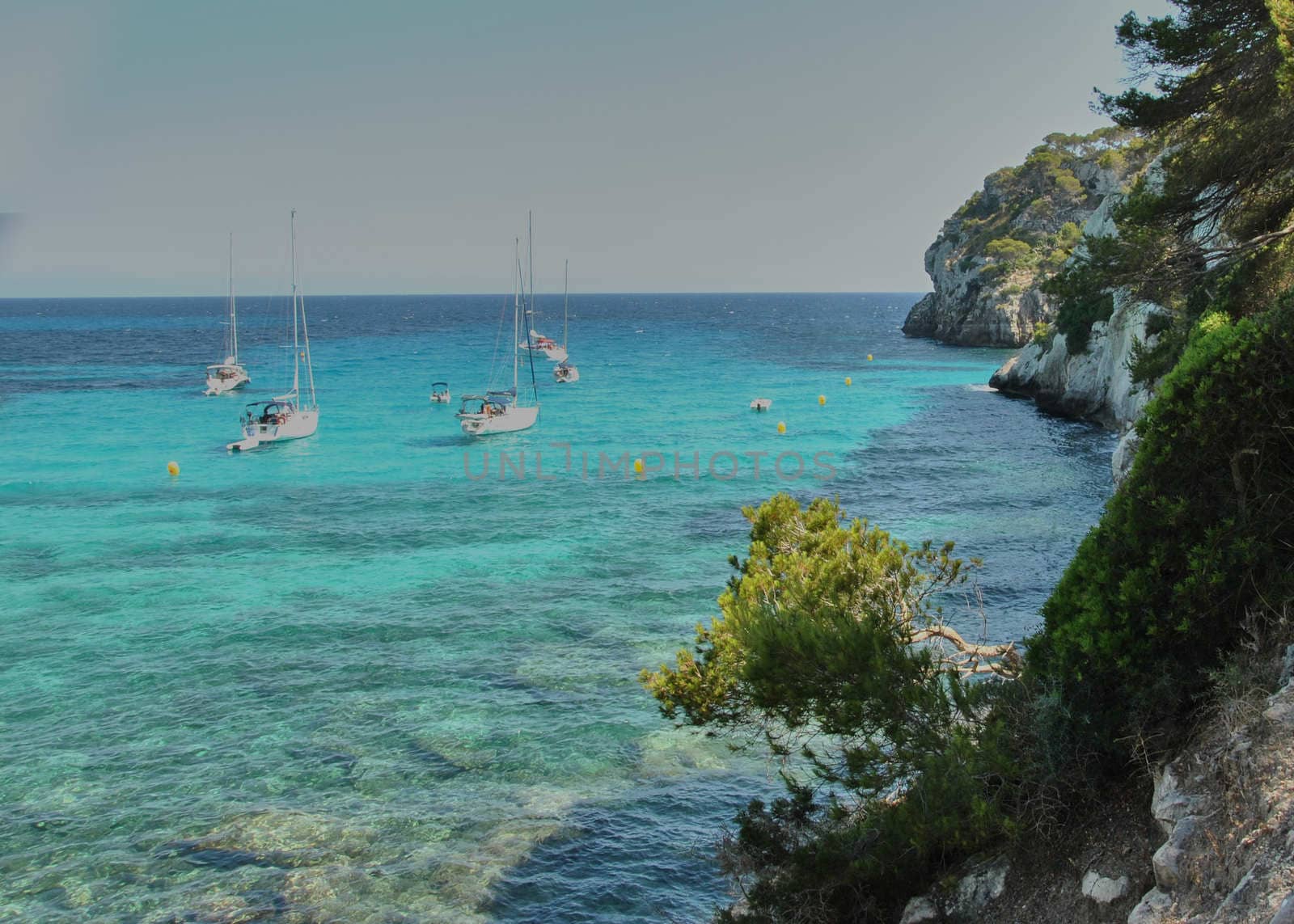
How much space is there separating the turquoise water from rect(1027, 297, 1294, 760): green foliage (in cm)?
720

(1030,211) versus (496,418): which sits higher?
(1030,211)

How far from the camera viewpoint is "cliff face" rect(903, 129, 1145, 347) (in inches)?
3807

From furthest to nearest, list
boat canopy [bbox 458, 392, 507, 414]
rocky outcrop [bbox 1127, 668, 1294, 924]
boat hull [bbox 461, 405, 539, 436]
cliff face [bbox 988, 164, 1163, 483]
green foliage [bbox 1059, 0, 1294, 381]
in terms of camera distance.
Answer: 1. boat canopy [bbox 458, 392, 507, 414]
2. boat hull [bbox 461, 405, 539, 436]
3. cliff face [bbox 988, 164, 1163, 483]
4. green foliage [bbox 1059, 0, 1294, 381]
5. rocky outcrop [bbox 1127, 668, 1294, 924]

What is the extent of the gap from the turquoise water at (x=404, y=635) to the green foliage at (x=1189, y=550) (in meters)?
7.20

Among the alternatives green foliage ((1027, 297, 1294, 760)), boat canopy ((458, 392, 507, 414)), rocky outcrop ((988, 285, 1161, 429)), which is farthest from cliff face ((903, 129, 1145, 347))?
green foliage ((1027, 297, 1294, 760))

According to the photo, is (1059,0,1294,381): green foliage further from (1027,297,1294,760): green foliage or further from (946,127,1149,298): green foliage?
(946,127,1149,298): green foliage

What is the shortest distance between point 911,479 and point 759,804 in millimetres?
30950

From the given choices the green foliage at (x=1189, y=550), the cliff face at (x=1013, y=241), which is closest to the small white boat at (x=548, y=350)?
the cliff face at (x=1013, y=241)

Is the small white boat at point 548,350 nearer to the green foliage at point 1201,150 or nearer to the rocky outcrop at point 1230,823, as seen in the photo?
the green foliage at point 1201,150

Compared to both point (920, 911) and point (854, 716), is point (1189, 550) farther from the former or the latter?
point (920, 911)

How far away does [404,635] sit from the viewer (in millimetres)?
24391

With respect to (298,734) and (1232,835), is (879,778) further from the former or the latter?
(298,734)

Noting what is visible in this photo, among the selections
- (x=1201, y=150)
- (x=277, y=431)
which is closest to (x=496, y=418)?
(x=277, y=431)

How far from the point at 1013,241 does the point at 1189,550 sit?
4081 inches
